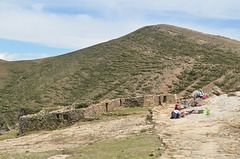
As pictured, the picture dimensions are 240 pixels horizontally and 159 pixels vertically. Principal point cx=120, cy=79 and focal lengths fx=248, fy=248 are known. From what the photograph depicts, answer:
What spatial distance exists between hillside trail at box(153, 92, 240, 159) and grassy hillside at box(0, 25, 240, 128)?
24.8m

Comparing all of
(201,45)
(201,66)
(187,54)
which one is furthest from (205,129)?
(201,45)

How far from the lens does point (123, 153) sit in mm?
7945

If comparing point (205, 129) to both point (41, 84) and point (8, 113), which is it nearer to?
point (8, 113)

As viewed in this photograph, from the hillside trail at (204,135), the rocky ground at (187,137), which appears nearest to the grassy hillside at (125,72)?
the rocky ground at (187,137)

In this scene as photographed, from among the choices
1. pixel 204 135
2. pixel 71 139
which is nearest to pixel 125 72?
pixel 71 139

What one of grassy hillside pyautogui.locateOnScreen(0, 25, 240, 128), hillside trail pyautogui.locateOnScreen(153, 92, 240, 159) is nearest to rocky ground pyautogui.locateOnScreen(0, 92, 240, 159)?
hillside trail pyautogui.locateOnScreen(153, 92, 240, 159)

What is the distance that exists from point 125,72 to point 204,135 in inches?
1617

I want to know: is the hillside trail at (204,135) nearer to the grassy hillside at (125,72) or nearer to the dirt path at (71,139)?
the dirt path at (71,139)

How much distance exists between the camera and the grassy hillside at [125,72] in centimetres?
4000

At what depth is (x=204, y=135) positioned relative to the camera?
9.02 meters

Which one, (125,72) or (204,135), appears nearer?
(204,135)

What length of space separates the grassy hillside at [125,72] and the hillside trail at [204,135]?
24758 millimetres

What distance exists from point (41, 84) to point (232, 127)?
140 ft

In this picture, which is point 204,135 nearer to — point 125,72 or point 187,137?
point 187,137
